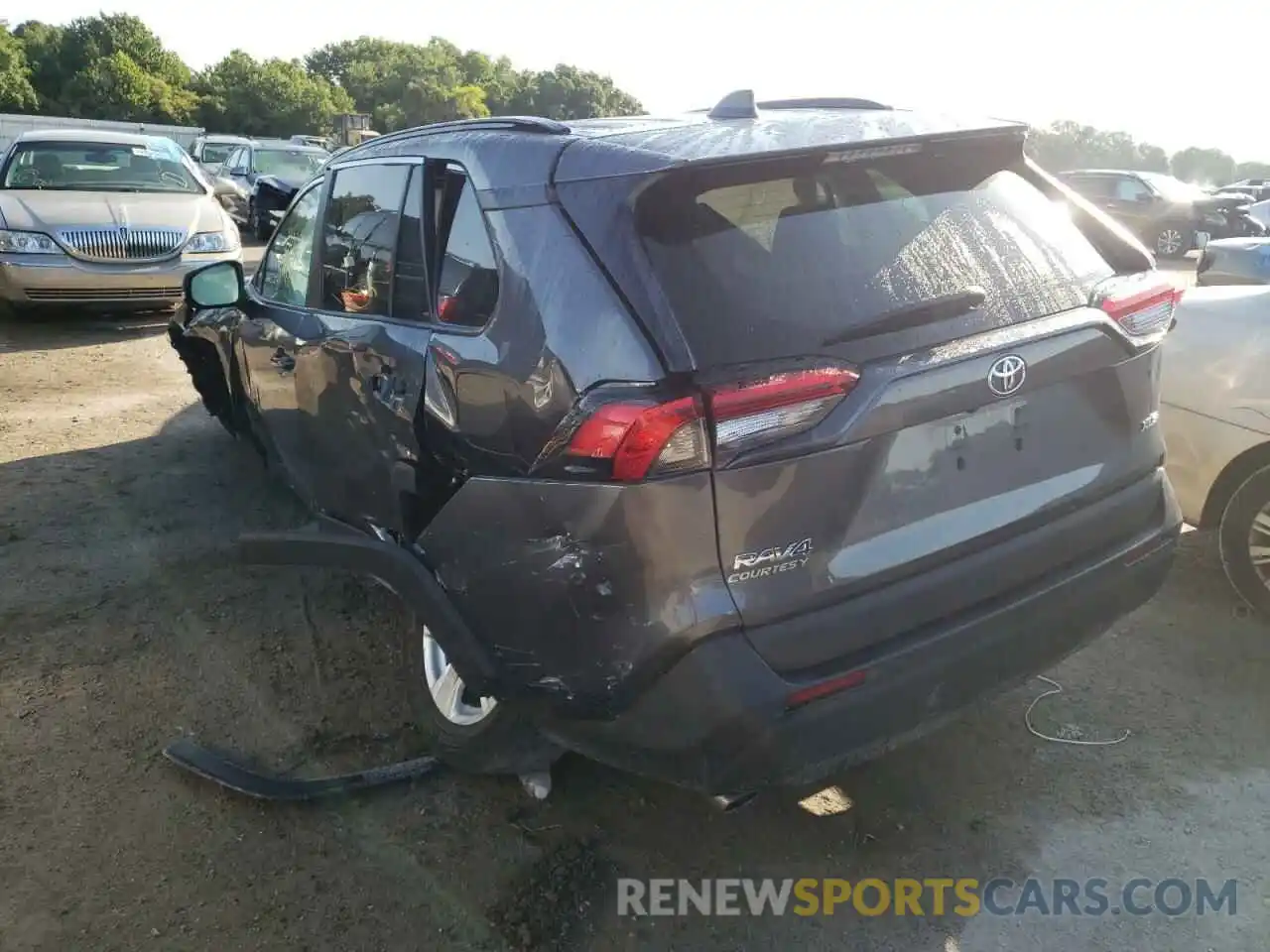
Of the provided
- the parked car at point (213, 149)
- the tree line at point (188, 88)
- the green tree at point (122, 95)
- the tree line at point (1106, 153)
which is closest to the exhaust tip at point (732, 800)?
the parked car at point (213, 149)

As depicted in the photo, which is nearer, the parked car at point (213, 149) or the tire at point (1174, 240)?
the tire at point (1174, 240)

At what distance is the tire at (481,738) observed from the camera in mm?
2730

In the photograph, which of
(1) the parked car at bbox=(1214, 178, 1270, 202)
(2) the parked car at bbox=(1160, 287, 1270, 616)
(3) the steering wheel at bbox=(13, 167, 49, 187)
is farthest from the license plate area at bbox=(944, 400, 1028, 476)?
(1) the parked car at bbox=(1214, 178, 1270, 202)

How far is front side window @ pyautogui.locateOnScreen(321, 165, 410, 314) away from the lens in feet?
9.96

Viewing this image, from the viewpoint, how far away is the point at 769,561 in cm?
206

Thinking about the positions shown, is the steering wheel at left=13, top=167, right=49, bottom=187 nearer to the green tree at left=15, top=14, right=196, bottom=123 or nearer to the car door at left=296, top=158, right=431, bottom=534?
the car door at left=296, top=158, right=431, bottom=534

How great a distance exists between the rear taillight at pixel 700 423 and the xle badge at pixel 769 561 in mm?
225

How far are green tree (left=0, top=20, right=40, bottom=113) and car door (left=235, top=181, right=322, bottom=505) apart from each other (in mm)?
49667

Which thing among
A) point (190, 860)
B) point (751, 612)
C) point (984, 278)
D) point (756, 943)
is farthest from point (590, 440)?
point (190, 860)

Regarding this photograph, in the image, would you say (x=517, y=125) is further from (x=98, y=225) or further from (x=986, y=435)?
(x=98, y=225)

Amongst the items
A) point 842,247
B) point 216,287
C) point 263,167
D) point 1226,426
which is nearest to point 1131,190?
point 263,167

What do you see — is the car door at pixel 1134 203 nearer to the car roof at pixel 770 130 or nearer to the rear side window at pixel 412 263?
→ the car roof at pixel 770 130

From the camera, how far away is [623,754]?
7.27ft

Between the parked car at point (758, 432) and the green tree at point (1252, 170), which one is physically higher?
the parked car at point (758, 432)
